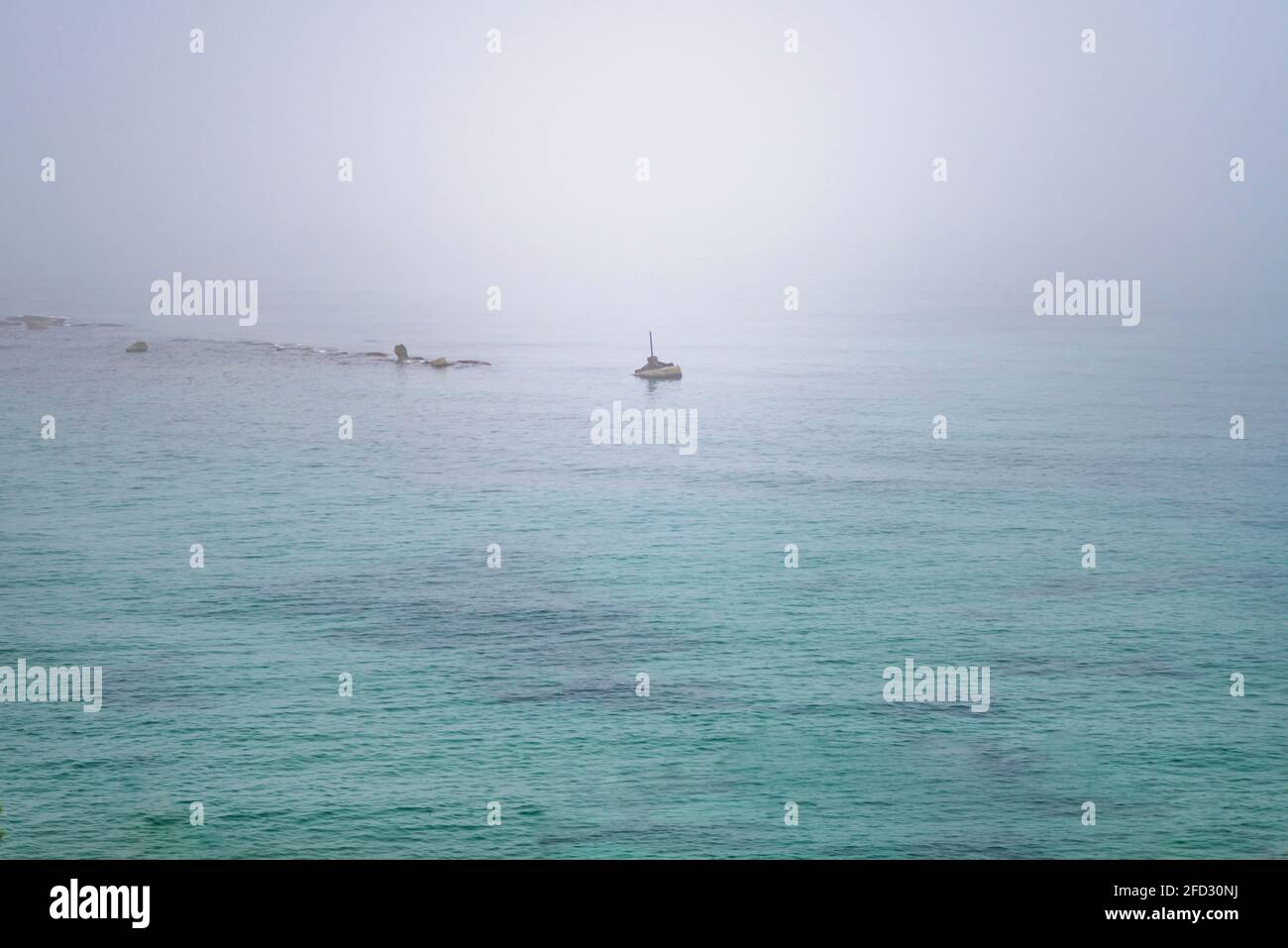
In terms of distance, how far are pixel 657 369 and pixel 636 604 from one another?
70.6 meters

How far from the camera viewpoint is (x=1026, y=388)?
521ft

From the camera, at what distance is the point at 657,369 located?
162 m

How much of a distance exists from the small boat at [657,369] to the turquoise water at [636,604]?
386 centimetres

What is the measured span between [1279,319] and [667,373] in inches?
3269

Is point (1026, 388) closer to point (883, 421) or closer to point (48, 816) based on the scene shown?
point (883, 421)

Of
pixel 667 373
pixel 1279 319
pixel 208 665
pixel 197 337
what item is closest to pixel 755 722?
pixel 208 665

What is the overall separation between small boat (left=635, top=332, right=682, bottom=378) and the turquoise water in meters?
3.86

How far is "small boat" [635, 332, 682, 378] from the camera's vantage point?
6334 inches
